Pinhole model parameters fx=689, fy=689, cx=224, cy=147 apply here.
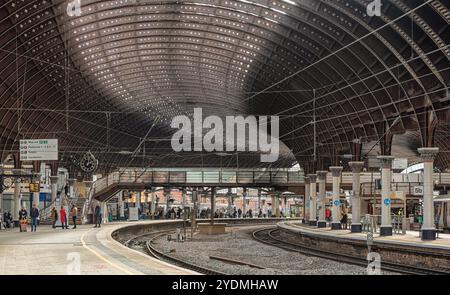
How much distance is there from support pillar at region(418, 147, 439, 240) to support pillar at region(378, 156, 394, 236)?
4.67 m

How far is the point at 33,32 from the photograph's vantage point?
141 feet

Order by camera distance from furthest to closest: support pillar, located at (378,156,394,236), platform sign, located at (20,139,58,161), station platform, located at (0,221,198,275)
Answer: support pillar, located at (378,156,394,236)
platform sign, located at (20,139,58,161)
station platform, located at (0,221,198,275)

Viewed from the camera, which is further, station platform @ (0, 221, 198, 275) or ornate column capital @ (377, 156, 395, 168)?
ornate column capital @ (377, 156, 395, 168)

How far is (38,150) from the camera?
40.9 meters

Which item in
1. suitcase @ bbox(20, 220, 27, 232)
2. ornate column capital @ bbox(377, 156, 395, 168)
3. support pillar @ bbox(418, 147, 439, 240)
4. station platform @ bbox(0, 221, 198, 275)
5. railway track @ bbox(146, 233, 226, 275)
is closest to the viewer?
station platform @ bbox(0, 221, 198, 275)

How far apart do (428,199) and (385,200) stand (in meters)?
5.28

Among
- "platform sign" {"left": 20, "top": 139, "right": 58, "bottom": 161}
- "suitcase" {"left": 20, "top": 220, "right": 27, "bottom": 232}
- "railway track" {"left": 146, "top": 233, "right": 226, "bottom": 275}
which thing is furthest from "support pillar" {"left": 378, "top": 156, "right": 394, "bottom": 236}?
"suitcase" {"left": 20, "top": 220, "right": 27, "bottom": 232}

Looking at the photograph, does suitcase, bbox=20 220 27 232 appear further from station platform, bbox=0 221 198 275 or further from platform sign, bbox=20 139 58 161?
station platform, bbox=0 221 198 275

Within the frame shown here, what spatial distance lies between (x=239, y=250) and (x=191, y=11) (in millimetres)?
16709

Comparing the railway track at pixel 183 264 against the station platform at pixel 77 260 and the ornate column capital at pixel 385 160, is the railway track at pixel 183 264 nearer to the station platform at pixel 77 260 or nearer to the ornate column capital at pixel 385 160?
the station platform at pixel 77 260

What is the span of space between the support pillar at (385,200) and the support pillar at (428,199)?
467 centimetres

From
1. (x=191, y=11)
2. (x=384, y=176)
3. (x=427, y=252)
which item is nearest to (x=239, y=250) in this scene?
(x=384, y=176)

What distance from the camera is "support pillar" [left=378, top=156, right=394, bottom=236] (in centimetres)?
4297
